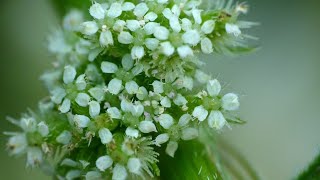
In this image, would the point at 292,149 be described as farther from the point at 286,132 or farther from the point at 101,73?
the point at 101,73

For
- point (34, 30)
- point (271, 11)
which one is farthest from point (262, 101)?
point (34, 30)

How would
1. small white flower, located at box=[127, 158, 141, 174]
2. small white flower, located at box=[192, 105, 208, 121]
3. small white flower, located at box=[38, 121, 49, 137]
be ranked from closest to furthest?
small white flower, located at box=[127, 158, 141, 174], small white flower, located at box=[192, 105, 208, 121], small white flower, located at box=[38, 121, 49, 137]

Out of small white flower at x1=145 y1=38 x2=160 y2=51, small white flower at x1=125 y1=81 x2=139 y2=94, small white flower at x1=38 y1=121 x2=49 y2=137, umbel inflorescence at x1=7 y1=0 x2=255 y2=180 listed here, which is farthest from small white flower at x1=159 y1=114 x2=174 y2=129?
small white flower at x1=38 y1=121 x2=49 y2=137

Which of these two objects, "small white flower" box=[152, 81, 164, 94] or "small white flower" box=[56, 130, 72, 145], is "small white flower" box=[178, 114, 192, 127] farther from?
"small white flower" box=[56, 130, 72, 145]

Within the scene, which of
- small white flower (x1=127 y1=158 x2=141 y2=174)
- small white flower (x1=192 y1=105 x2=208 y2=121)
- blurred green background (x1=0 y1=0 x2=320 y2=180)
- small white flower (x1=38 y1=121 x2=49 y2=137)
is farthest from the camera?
blurred green background (x1=0 y1=0 x2=320 y2=180)

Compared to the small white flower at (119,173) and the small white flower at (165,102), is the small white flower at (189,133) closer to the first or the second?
the small white flower at (165,102)

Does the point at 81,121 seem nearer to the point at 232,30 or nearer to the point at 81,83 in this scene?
the point at 81,83
